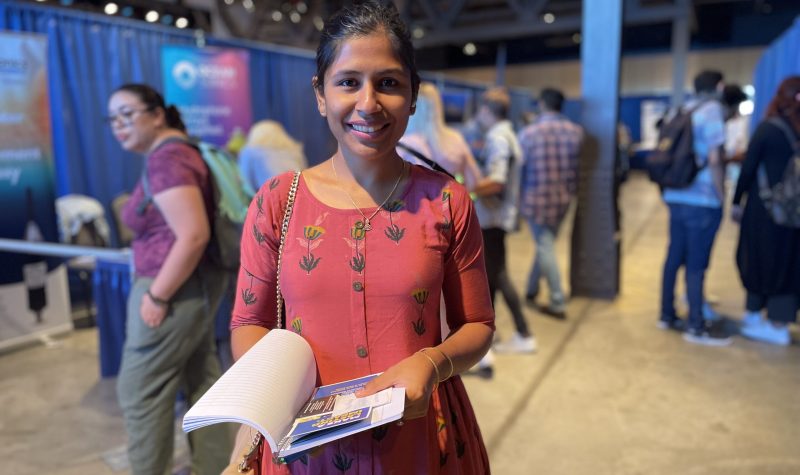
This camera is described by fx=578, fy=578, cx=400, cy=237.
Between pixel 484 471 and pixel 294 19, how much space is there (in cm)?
1417

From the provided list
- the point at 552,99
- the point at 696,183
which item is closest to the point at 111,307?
the point at 552,99

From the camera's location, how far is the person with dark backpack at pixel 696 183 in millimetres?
3604

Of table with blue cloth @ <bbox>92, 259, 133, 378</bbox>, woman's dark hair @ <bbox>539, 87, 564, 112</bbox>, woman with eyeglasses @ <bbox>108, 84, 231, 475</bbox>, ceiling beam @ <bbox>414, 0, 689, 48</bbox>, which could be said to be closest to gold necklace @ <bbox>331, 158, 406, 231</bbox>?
woman with eyeglasses @ <bbox>108, 84, 231, 475</bbox>

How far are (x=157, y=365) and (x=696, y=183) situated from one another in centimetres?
329

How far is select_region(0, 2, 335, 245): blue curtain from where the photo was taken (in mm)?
4094

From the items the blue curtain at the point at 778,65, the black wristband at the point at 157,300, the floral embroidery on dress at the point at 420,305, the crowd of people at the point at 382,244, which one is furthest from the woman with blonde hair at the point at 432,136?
the blue curtain at the point at 778,65

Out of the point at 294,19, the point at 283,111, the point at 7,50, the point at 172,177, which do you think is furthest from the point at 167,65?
the point at 294,19

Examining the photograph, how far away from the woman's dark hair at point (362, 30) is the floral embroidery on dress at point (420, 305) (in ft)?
1.16

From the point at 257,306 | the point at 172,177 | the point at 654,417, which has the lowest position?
the point at 654,417

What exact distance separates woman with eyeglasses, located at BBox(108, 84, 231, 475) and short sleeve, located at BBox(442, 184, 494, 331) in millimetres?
1099

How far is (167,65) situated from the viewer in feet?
15.5

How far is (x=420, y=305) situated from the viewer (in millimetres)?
1031

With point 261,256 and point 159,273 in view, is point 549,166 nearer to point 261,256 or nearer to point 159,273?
point 159,273

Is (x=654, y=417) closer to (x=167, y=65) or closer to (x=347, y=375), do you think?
(x=347, y=375)
